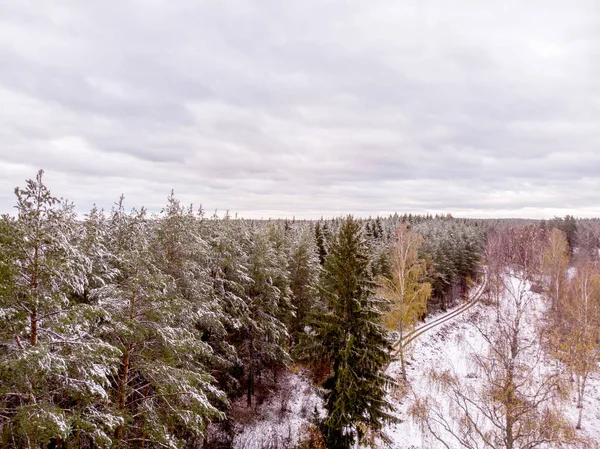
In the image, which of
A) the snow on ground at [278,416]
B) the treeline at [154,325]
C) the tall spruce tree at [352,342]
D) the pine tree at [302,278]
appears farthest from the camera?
the pine tree at [302,278]

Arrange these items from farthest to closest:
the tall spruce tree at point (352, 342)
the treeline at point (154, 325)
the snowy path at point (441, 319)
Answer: the snowy path at point (441, 319)
the tall spruce tree at point (352, 342)
the treeline at point (154, 325)

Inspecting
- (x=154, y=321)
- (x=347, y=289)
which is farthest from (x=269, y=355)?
(x=154, y=321)

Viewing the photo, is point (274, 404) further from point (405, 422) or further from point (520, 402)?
point (520, 402)

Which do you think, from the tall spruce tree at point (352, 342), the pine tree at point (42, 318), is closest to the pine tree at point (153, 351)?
the pine tree at point (42, 318)

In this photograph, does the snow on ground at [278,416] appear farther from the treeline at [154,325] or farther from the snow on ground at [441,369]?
the snow on ground at [441,369]

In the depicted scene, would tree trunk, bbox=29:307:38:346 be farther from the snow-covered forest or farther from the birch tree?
the birch tree

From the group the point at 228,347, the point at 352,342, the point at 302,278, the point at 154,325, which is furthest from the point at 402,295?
the point at 154,325

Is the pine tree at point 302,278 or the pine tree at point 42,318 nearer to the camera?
the pine tree at point 42,318
